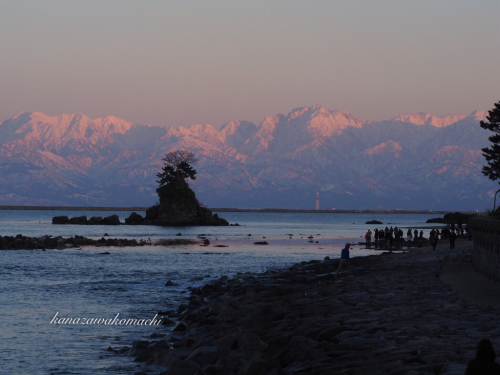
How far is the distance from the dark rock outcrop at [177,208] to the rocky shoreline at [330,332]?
389 ft

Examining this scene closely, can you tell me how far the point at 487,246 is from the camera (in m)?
25.6

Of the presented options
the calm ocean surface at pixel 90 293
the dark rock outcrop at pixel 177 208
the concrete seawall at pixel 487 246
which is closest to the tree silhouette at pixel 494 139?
the calm ocean surface at pixel 90 293

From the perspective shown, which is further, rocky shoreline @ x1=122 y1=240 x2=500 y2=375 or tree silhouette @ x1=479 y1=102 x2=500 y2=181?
tree silhouette @ x1=479 y1=102 x2=500 y2=181

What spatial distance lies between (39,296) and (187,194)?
383 feet

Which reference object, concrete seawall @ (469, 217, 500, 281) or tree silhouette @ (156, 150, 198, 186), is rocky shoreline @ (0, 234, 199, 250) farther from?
tree silhouette @ (156, 150, 198, 186)

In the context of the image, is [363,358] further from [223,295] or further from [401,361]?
[223,295]

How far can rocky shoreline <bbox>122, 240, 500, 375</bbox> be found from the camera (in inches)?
527

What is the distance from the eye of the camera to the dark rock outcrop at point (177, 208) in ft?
481

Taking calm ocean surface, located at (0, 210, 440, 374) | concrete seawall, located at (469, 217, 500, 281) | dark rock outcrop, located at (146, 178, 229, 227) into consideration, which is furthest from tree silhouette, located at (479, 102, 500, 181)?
dark rock outcrop, located at (146, 178, 229, 227)

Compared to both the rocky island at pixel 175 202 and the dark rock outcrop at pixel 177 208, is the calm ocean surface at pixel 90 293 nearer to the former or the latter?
the dark rock outcrop at pixel 177 208

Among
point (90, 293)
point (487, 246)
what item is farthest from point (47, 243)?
point (487, 246)

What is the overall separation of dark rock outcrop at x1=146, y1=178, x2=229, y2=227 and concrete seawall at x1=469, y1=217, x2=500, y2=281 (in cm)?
11888

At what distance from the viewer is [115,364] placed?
17.8 m

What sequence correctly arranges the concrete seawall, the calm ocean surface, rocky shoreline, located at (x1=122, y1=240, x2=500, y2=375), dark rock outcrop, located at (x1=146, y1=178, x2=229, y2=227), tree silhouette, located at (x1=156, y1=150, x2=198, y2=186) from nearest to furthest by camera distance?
1. rocky shoreline, located at (x1=122, y1=240, x2=500, y2=375)
2. the calm ocean surface
3. the concrete seawall
4. dark rock outcrop, located at (x1=146, y1=178, x2=229, y2=227)
5. tree silhouette, located at (x1=156, y1=150, x2=198, y2=186)
